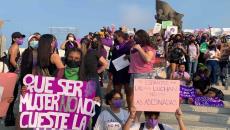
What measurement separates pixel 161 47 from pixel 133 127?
31.0ft

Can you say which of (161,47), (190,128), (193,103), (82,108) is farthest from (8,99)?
(161,47)

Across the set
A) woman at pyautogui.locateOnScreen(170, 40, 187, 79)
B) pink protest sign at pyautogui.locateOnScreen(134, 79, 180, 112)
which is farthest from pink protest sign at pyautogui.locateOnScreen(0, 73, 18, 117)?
woman at pyautogui.locateOnScreen(170, 40, 187, 79)

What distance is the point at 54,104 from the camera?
6.25 meters

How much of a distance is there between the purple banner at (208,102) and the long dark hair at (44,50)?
506cm

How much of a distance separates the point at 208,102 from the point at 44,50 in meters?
5.23

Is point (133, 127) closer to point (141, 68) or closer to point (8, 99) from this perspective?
point (8, 99)

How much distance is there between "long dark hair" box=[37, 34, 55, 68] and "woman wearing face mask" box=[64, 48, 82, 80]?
304 mm

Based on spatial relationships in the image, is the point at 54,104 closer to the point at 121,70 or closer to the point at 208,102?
the point at 121,70

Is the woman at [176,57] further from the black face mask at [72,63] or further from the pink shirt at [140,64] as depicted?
the black face mask at [72,63]

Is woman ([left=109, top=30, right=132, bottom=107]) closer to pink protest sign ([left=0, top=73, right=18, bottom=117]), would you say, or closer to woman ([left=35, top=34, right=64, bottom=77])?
woman ([left=35, top=34, right=64, bottom=77])

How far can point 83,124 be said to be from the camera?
6281mm

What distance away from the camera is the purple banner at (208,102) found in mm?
10828

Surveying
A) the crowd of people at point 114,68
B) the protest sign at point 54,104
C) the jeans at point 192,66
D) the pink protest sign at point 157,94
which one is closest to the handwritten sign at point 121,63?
the crowd of people at point 114,68

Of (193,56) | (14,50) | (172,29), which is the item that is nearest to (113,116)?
(14,50)
